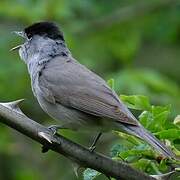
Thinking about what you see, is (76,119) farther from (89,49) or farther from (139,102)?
(89,49)

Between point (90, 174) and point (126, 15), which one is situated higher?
point (90, 174)

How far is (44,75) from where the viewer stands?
479cm

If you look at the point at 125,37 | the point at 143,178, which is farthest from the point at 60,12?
the point at 143,178

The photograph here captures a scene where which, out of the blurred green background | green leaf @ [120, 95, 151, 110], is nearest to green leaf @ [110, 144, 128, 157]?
green leaf @ [120, 95, 151, 110]

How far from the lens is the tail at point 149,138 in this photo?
10.9 feet

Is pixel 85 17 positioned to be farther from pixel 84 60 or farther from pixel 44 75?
pixel 44 75

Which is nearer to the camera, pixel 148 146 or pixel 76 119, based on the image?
pixel 148 146

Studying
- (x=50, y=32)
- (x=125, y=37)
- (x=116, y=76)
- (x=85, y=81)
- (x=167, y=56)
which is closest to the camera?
(x=85, y=81)

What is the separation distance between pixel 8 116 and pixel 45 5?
14.5ft

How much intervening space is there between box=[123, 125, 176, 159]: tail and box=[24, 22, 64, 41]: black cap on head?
5.24ft

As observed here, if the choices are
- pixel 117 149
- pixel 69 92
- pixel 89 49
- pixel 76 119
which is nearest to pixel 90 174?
pixel 117 149

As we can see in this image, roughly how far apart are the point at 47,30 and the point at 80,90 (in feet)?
3.01

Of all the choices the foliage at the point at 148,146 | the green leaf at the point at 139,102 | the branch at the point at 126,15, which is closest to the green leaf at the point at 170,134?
the foliage at the point at 148,146

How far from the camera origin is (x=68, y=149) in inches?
122
